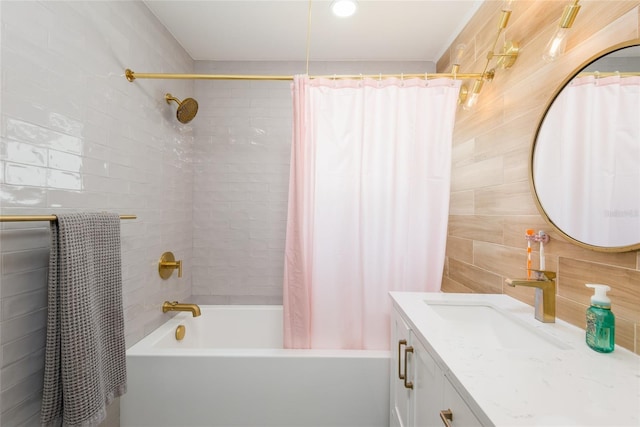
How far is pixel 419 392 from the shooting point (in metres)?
1.05

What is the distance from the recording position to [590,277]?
970 mm

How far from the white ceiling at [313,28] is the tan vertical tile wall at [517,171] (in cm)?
20

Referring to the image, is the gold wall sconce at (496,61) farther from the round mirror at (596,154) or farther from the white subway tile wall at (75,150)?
the white subway tile wall at (75,150)

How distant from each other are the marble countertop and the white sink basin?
0.04 ft

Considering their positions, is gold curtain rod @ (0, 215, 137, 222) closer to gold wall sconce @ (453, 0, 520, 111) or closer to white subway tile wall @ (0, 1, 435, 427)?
white subway tile wall @ (0, 1, 435, 427)

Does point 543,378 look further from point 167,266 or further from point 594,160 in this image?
point 167,266

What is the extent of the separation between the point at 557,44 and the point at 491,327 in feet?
3.48

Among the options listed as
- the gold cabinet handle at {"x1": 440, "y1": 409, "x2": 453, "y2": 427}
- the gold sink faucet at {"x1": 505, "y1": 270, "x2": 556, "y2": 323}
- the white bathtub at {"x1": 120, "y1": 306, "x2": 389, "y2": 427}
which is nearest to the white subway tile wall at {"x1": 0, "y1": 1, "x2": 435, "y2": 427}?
the white bathtub at {"x1": 120, "y1": 306, "x2": 389, "y2": 427}

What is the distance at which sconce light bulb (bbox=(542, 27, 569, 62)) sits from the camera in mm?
1011

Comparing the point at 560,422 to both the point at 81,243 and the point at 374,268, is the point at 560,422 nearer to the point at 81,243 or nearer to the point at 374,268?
the point at 374,268

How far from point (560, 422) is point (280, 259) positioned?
78.9 inches

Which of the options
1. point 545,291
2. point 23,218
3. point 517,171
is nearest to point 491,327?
point 545,291

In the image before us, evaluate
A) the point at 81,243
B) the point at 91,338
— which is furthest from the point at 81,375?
the point at 81,243

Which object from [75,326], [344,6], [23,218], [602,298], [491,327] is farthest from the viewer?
[344,6]
